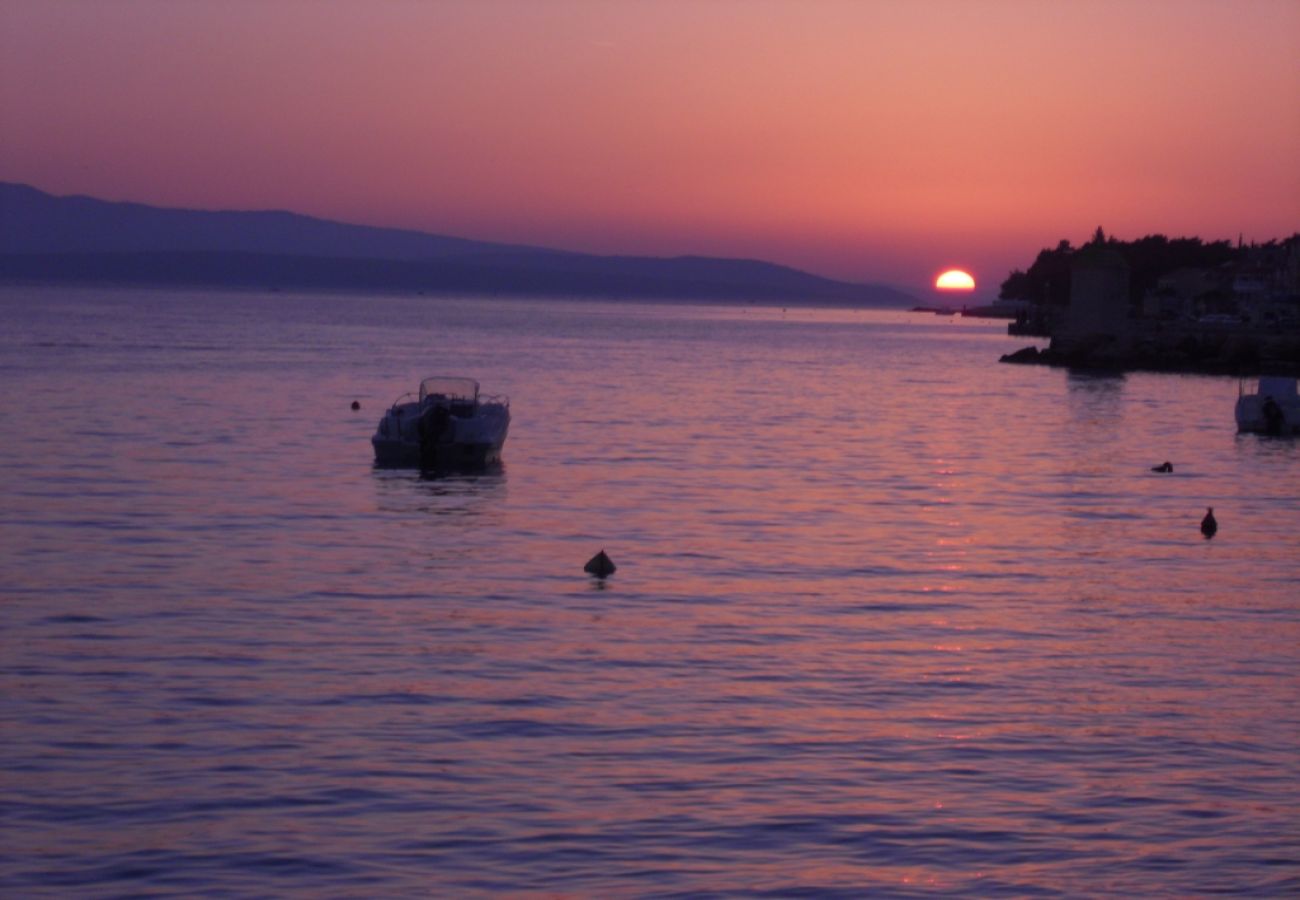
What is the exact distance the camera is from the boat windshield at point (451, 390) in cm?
3738

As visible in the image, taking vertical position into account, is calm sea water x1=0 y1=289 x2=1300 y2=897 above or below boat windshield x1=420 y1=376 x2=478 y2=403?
below

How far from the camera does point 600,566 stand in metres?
22.1

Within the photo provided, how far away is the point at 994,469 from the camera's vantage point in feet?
132

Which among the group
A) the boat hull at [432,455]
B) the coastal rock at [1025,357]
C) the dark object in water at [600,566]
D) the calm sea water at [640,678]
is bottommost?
the calm sea water at [640,678]

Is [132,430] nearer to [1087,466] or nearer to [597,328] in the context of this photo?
[1087,466]

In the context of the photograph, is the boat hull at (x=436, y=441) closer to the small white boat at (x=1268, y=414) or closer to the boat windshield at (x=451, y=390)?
the boat windshield at (x=451, y=390)

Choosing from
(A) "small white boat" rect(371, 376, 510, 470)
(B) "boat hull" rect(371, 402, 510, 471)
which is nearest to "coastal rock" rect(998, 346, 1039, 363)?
(A) "small white boat" rect(371, 376, 510, 470)

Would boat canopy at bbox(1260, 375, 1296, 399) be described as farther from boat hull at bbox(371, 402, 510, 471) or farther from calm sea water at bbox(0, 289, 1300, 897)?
boat hull at bbox(371, 402, 510, 471)

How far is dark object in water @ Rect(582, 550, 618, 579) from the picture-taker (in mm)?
22036

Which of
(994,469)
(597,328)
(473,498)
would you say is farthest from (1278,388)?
(597,328)

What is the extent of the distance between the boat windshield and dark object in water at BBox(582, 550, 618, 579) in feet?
50.9

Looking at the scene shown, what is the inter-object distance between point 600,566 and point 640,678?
613 centimetres

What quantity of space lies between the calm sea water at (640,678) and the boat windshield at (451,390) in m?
2.30

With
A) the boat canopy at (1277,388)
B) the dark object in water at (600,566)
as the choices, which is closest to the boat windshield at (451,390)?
the dark object in water at (600,566)
